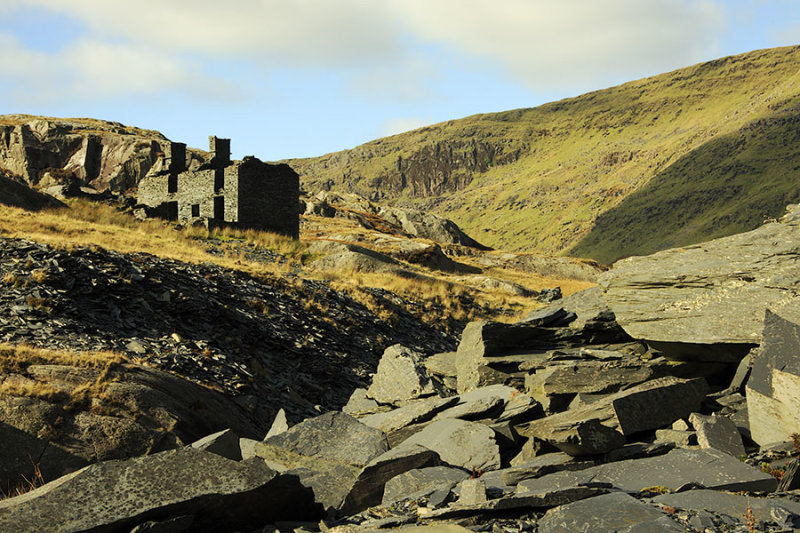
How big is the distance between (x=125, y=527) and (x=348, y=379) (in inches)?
502

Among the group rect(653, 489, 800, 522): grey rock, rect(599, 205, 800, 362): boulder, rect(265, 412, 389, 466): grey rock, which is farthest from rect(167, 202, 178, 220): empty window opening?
rect(653, 489, 800, 522): grey rock

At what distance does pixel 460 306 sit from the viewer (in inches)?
1223

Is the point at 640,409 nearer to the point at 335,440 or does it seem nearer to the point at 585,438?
the point at 585,438

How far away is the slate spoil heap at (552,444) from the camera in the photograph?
5.73 meters

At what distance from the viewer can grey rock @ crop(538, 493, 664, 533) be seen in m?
5.29

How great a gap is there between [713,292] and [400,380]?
6.21 metres

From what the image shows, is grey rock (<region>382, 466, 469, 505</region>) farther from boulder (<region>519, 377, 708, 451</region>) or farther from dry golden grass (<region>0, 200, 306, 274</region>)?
dry golden grass (<region>0, 200, 306, 274</region>)

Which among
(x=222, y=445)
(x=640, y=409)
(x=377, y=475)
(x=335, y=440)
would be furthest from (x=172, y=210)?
(x=640, y=409)

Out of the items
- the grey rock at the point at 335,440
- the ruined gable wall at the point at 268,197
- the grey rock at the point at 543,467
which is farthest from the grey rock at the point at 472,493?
the ruined gable wall at the point at 268,197

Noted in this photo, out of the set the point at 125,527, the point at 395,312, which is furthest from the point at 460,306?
the point at 125,527

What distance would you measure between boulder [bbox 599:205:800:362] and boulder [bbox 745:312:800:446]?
1.85ft

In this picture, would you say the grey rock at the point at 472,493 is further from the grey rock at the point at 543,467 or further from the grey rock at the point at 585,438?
the grey rock at the point at 585,438

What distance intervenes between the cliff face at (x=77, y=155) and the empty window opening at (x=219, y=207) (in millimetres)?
28772

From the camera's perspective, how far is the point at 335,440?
355 inches
